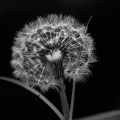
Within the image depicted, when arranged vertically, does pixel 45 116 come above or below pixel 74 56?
below

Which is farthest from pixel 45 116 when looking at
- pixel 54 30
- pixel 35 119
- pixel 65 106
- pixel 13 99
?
pixel 54 30

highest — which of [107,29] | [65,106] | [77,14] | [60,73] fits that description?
[77,14]

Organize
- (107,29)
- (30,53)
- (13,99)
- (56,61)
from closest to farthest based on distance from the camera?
1. (56,61)
2. (30,53)
3. (13,99)
4. (107,29)

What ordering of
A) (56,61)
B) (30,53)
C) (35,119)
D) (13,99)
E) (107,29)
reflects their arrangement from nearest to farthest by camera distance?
(56,61) < (30,53) < (35,119) < (13,99) < (107,29)

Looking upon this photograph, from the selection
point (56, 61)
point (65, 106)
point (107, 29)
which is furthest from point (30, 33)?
point (107, 29)

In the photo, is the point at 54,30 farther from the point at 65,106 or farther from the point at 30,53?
the point at 65,106

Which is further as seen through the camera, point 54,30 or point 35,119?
point 35,119

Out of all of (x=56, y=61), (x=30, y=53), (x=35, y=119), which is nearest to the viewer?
(x=56, y=61)

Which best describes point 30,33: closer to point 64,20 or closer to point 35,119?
point 64,20

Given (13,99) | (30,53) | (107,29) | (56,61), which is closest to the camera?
(56,61)

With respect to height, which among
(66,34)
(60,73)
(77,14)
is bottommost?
(60,73)
